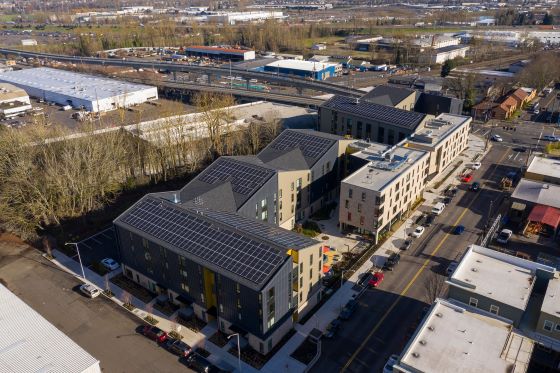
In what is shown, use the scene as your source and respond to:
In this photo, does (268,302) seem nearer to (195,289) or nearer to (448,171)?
(195,289)

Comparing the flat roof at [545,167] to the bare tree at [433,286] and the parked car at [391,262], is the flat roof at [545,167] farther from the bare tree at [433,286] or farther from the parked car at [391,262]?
the parked car at [391,262]

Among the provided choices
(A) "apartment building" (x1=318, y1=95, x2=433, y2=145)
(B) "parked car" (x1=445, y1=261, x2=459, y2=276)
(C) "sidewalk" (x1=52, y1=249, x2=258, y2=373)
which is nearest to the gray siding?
(B) "parked car" (x1=445, y1=261, x2=459, y2=276)

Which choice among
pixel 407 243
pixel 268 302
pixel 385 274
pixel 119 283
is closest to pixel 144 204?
pixel 119 283

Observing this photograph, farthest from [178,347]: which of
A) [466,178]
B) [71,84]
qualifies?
[71,84]

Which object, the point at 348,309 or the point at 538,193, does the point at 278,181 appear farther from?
the point at 538,193

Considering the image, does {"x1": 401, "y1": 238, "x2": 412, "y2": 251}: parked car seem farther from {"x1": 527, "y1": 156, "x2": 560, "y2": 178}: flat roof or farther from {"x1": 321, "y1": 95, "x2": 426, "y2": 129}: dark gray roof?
{"x1": 527, "y1": 156, "x2": 560, "y2": 178}: flat roof
